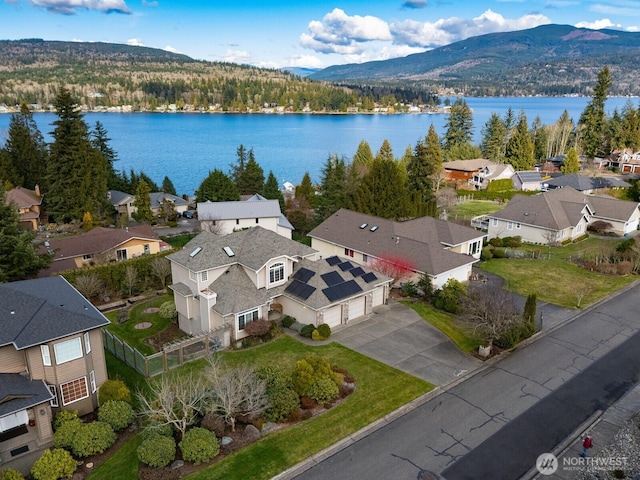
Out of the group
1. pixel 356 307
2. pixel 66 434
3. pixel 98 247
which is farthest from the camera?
pixel 98 247

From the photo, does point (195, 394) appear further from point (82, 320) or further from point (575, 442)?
point (575, 442)

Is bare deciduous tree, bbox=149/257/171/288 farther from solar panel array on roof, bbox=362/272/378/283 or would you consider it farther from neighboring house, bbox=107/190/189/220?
neighboring house, bbox=107/190/189/220

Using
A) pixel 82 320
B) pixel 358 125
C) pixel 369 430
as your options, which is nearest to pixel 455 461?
pixel 369 430

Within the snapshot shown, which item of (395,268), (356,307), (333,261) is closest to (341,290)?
(356,307)

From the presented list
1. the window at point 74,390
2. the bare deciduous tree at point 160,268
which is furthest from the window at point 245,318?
the bare deciduous tree at point 160,268

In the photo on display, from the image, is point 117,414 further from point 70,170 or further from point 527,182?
point 527,182
